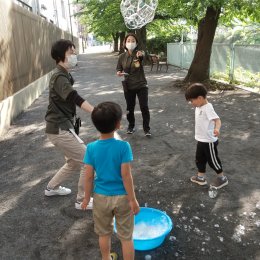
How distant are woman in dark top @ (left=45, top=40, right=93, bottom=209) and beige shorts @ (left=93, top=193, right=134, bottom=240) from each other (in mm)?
1118

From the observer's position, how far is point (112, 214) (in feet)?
8.43

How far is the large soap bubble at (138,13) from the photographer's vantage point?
7418 mm

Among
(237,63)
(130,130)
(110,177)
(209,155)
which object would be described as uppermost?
(110,177)

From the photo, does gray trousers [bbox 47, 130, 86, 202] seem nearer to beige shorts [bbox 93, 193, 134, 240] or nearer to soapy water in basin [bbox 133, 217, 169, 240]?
soapy water in basin [bbox 133, 217, 169, 240]

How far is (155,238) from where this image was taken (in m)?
2.93

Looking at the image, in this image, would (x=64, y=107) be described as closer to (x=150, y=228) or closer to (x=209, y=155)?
(x=150, y=228)

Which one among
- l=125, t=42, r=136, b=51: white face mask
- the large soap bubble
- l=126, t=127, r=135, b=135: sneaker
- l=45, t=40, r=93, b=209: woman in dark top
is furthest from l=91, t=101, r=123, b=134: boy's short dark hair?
the large soap bubble

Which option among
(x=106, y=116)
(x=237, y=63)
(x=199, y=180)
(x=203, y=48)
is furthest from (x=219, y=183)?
(x=237, y=63)

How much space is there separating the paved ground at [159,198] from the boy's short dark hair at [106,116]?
55.7 inches

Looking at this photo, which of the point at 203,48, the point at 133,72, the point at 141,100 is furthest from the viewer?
the point at 203,48

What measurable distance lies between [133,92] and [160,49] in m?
22.5

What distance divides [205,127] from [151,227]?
4.68 feet

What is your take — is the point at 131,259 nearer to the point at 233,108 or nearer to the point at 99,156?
the point at 99,156

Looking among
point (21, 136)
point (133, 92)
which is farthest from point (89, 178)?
point (21, 136)
